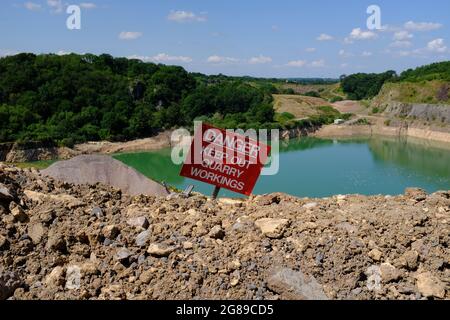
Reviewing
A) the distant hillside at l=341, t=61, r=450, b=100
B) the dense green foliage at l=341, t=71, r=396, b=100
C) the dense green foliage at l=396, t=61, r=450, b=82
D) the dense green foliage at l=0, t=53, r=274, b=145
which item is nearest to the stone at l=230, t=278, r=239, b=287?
the dense green foliage at l=0, t=53, r=274, b=145

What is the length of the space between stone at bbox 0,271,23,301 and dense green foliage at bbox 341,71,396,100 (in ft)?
310

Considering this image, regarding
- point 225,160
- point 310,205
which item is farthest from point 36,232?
point 310,205

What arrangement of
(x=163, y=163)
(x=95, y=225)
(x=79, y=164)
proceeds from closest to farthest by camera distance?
(x=95, y=225), (x=79, y=164), (x=163, y=163)

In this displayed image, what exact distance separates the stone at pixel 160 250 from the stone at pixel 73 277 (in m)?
0.72

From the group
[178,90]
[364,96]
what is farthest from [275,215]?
[364,96]

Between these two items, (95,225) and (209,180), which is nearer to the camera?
(95,225)

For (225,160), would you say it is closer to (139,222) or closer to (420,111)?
(139,222)

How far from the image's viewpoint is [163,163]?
1686 inches

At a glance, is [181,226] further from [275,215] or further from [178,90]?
[178,90]

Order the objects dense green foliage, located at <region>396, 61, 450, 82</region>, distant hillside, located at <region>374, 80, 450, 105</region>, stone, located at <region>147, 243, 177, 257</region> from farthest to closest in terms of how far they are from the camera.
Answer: dense green foliage, located at <region>396, 61, 450, 82</region>, distant hillside, located at <region>374, 80, 450, 105</region>, stone, located at <region>147, 243, 177, 257</region>

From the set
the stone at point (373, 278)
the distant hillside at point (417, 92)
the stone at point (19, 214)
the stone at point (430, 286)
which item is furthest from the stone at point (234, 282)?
the distant hillside at point (417, 92)

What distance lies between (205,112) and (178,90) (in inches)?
259

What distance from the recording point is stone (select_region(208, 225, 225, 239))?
4.92m

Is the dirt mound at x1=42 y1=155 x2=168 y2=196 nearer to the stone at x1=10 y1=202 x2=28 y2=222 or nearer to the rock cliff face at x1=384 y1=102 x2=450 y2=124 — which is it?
the stone at x1=10 y1=202 x2=28 y2=222
